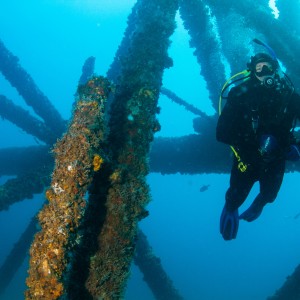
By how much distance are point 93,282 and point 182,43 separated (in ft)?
312

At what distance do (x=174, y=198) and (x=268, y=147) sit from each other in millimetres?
113308

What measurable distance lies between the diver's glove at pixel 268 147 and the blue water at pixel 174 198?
30326 millimetres

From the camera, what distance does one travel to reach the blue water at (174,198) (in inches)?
1998

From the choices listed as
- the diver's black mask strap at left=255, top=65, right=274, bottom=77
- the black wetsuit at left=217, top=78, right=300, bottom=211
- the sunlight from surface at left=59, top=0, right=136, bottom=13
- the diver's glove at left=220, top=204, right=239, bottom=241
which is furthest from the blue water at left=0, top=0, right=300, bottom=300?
the diver's black mask strap at left=255, top=65, right=274, bottom=77

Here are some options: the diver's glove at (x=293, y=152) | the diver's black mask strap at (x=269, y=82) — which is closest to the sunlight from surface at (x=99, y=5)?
the diver's black mask strap at (x=269, y=82)

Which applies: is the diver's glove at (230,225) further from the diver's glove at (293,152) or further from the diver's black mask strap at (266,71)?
the diver's black mask strap at (266,71)

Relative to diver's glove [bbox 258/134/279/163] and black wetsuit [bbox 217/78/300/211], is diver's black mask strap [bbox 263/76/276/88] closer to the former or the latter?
black wetsuit [bbox 217/78/300/211]

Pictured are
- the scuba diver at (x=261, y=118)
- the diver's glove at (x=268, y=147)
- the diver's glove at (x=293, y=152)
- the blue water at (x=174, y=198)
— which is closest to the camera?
the diver's glove at (x=268, y=147)

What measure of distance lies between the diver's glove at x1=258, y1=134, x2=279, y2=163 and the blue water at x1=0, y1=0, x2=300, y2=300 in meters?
30.3

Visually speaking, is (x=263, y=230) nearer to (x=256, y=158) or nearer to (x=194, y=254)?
(x=194, y=254)

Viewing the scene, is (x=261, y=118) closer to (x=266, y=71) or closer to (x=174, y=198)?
(x=266, y=71)

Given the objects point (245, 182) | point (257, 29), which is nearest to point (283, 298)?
point (245, 182)

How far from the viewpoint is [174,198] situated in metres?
115

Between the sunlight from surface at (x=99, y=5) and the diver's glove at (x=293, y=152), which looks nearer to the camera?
the diver's glove at (x=293, y=152)
